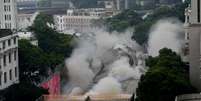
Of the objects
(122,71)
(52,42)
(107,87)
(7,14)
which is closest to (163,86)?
(107,87)

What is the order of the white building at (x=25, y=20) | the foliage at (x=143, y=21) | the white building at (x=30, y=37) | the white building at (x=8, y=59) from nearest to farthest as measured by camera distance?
the white building at (x=8, y=59)
the white building at (x=30, y=37)
the foliage at (x=143, y=21)
the white building at (x=25, y=20)

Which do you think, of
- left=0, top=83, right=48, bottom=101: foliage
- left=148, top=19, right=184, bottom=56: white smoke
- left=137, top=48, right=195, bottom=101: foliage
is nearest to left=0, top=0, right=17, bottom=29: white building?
left=148, top=19, right=184, bottom=56: white smoke

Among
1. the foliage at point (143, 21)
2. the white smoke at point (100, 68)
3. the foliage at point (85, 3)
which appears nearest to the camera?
the white smoke at point (100, 68)

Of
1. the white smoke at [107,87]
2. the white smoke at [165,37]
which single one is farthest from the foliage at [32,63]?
the white smoke at [165,37]

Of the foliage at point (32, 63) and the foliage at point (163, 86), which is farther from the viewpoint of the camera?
the foliage at point (32, 63)

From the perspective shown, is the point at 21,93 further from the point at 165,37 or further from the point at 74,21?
the point at 74,21

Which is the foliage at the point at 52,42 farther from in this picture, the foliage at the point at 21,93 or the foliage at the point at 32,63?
the foliage at the point at 21,93

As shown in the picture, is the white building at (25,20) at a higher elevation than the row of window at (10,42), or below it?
below

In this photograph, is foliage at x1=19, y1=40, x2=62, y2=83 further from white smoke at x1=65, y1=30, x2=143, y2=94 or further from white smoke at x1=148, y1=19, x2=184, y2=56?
white smoke at x1=148, y1=19, x2=184, y2=56
